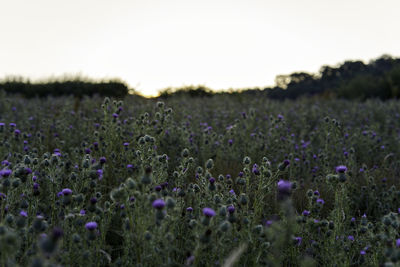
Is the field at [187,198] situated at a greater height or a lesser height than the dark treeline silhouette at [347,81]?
lesser

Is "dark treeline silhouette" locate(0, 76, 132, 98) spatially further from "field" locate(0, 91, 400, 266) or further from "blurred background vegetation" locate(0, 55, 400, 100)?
"field" locate(0, 91, 400, 266)

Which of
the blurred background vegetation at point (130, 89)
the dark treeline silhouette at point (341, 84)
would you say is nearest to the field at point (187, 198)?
the blurred background vegetation at point (130, 89)

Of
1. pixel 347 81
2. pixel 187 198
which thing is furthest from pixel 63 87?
pixel 347 81

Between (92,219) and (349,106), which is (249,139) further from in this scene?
(349,106)

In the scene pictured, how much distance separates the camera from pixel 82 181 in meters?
2.62

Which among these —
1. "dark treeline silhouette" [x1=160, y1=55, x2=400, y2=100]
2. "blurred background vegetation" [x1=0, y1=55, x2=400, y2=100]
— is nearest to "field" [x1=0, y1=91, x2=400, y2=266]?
"blurred background vegetation" [x1=0, y1=55, x2=400, y2=100]

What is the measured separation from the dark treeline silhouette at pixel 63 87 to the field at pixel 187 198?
6.68 metres

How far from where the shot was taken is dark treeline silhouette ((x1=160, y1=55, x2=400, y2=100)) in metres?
15.0

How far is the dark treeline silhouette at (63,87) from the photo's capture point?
1395 cm

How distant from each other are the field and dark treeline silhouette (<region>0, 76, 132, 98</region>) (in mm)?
6676

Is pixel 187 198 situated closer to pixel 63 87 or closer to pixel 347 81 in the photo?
pixel 63 87

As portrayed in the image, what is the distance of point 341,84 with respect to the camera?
17297mm

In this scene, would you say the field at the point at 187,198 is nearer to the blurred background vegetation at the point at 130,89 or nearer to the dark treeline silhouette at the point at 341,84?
the blurred background vegetation at the point at 130,89

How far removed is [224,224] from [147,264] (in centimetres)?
54
